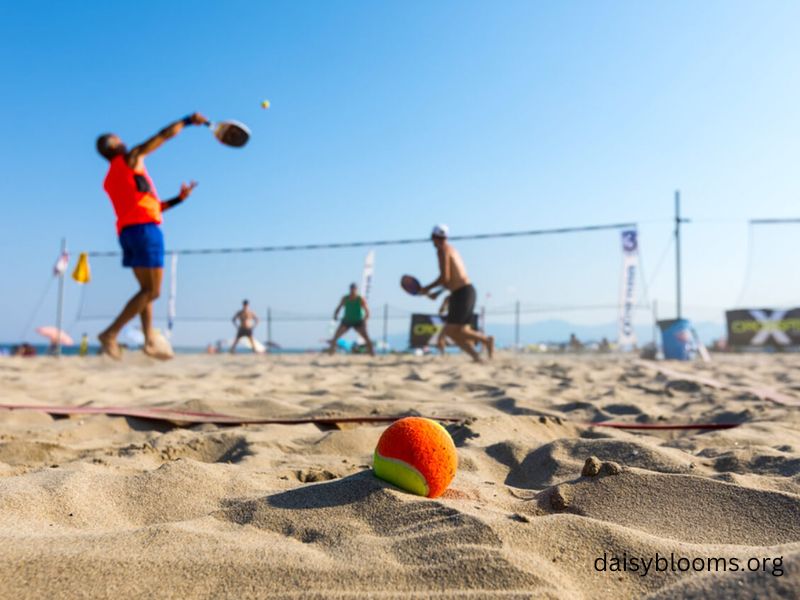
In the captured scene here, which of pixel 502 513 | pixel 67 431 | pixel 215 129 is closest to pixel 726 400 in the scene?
pixel 502 513

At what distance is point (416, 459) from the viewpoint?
131 centimetres

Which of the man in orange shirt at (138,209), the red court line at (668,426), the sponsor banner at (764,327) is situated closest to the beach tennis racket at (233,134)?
the man in orange shirt at (138,209)

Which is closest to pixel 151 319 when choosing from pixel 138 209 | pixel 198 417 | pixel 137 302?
pixel 137 302

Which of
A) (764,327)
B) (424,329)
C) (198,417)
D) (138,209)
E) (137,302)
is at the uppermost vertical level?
(138,209)

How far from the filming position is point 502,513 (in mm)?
1254

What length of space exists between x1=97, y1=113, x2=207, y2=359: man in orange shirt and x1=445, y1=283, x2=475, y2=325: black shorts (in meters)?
3.15

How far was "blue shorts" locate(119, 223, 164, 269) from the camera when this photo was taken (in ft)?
13.5

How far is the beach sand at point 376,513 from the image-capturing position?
3.06 ft

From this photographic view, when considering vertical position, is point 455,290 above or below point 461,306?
above

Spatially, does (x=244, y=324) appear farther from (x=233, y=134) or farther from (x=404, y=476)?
(x=404, y=476)

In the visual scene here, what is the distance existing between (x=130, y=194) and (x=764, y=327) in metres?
13.5

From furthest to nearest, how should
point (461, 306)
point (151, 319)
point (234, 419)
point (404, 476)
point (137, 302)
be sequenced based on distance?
point (461, 306) < point (151, 319) < point (137, 302) < point (234, 419) < point (404, 476)

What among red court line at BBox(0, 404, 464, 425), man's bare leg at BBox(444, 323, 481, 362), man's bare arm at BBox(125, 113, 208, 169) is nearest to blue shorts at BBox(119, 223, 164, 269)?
man's bare arm at BBox(125, 113, 208, 169)

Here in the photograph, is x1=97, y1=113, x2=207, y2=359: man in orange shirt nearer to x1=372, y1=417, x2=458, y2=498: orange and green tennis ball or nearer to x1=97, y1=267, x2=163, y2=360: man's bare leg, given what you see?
x1=97, y1=267, x2=163, y2=360: man's bare leg
